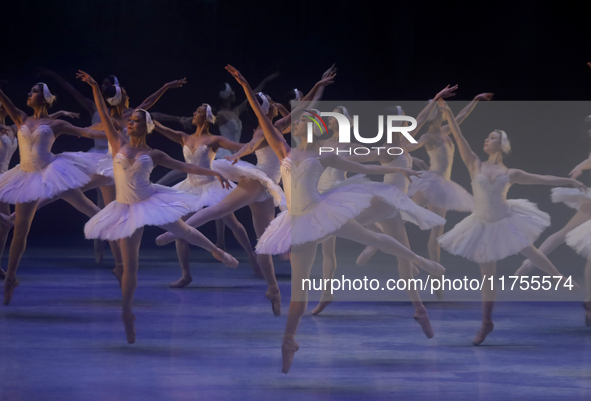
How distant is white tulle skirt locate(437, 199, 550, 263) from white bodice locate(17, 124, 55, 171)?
108 inches

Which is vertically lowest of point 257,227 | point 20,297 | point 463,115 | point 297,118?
point 20,297

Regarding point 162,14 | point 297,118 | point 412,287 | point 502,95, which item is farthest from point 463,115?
point 162,14

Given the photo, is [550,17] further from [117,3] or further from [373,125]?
[117,3]

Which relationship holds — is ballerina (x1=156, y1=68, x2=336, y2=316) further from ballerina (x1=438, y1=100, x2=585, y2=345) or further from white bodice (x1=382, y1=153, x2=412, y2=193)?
ballerina (x1=438, y1=100, x2=585, y2=345)

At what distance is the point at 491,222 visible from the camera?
392 centimetres

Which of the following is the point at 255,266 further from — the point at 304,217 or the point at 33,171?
the point at 304,217

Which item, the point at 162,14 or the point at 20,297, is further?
the point at 162,14

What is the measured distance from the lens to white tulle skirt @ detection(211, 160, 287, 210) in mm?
4688

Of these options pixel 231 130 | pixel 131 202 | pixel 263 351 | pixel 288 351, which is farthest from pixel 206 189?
pixel 288 351

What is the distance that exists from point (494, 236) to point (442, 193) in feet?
5.13

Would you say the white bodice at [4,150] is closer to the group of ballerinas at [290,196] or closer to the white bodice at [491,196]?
the group of ballerinas at [290,196]

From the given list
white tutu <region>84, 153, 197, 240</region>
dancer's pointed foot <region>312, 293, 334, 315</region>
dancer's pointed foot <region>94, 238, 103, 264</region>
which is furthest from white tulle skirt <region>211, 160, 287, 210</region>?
dancer's pointed foot <region>94, 238, 103, 264</region>

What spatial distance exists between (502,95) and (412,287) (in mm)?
4167

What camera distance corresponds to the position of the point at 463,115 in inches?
196
